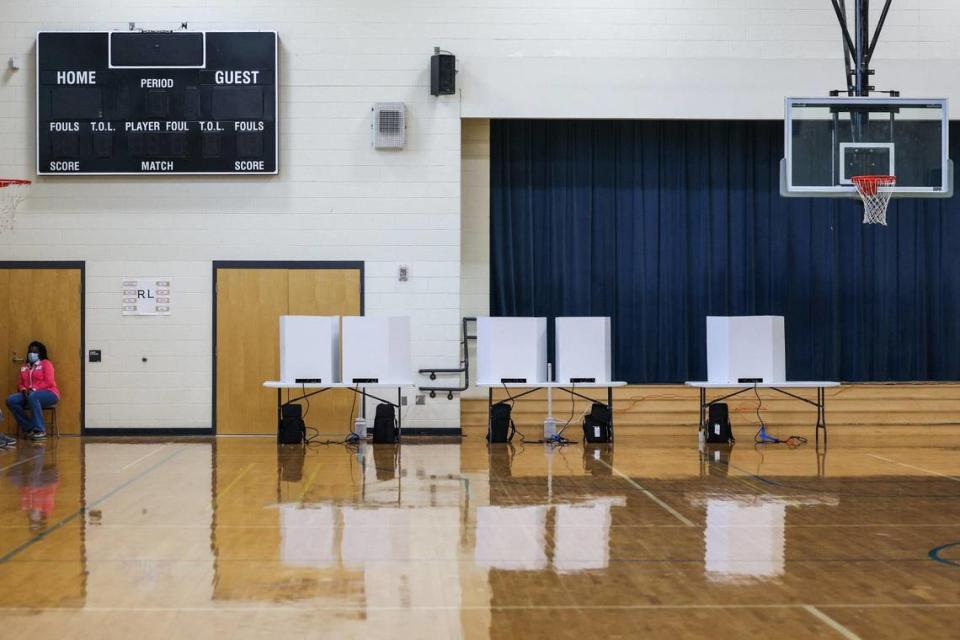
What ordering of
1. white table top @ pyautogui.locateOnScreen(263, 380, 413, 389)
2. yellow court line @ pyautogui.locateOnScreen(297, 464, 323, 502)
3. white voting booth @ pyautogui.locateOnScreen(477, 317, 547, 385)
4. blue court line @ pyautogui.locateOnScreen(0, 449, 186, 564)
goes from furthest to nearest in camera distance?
white voting booth @ pyautogui.locateOnScreen(477, 317, 547, 385), white table top @ pyautogui.locateOnScreen(263, 380, 413, 389), yellow court line @ pyautogui.locateOnScreen(297, 464, 323, 502), blue court line @ pyautogui.locateOnScreen(0, 449, 186, 564)

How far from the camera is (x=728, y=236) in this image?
564 inches

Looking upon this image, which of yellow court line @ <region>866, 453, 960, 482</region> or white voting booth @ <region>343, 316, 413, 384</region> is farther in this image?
white voting booth @ <region>343, 316, 413, 384</region>

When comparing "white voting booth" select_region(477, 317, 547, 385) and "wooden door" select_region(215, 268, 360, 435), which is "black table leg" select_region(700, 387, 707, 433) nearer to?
"white voting booth" select_region(477, 317, 547, 385)

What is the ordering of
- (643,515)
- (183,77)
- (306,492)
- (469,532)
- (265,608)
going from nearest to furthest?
(265,608) < (469,532) < (643,515) < (306,492) < (183,77)

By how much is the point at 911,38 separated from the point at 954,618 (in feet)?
34.0

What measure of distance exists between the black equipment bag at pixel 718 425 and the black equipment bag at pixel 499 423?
2.26 metres

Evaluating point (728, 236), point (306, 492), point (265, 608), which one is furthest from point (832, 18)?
point (265, 608)

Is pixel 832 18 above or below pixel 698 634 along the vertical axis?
above

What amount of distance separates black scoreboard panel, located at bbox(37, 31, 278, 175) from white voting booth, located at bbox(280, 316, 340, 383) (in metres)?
2.00

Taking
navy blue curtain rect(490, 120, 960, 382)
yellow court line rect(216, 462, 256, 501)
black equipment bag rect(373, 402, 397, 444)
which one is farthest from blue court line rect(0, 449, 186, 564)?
navy blue curtain rect(490, 120, 960, 382)

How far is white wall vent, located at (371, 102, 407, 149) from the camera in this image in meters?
12.9

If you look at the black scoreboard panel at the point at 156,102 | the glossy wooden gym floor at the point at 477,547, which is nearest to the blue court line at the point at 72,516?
the glossy wooden gym floor at the point at 477,547

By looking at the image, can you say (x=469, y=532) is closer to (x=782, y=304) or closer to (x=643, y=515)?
(x=643, y=515)

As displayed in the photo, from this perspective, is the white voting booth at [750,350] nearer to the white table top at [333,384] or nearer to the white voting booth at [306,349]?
the white table top at [333,384]
